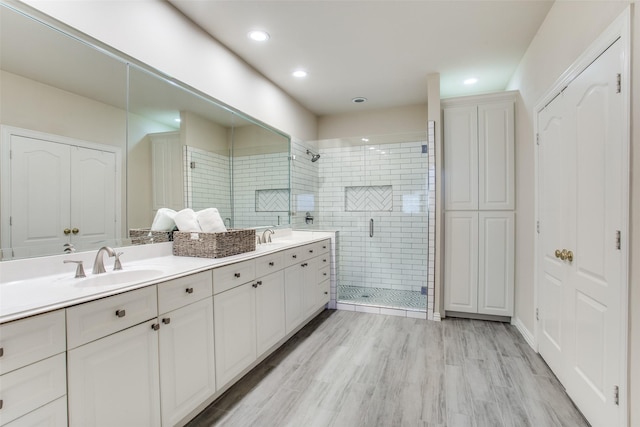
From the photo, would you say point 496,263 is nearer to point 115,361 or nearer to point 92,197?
point 115,361

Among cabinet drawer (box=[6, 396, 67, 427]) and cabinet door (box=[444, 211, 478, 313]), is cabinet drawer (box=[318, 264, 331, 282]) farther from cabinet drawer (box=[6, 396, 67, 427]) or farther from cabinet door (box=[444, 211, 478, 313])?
cabinet drawer (box=[6, 396, 67, 427])

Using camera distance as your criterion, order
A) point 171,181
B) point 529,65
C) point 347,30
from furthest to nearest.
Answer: point 529,65 → point 347,30 → point 171,181

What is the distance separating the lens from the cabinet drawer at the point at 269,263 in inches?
89.0

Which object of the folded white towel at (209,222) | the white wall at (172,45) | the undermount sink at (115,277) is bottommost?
the undermount sink at (115,277)

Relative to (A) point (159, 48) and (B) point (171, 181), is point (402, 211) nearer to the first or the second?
(B) point (171, 181)

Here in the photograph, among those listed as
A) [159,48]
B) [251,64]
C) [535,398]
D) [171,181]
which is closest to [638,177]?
[535,398]

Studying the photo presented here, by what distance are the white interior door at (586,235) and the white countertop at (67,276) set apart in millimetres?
2063

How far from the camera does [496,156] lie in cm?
317

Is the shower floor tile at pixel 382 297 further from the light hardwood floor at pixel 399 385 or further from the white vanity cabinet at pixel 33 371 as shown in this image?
the white vanity cabinet at pixel 33 371

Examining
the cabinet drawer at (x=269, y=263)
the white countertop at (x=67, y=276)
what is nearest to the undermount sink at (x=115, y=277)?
the white countertop at (x=67, y=276)

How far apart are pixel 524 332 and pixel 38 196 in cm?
376

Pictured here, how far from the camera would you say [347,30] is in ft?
8.33

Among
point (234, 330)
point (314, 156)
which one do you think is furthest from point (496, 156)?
point (234, 330)

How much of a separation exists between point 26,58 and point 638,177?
2804 mm
